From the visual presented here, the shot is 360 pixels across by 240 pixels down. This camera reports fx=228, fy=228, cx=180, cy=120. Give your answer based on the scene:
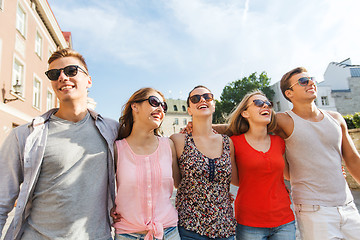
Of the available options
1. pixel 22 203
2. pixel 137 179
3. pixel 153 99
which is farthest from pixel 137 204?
pixel 153 99

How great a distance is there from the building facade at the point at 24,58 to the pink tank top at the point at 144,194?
32.0ft

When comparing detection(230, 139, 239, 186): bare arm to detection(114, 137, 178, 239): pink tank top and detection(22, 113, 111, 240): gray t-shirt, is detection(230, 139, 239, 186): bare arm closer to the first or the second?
detection(114, 137, 178, 239): pink tank top

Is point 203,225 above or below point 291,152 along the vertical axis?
below

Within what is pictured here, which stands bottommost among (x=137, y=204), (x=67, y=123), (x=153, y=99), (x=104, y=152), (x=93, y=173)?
(x=137, y=204)

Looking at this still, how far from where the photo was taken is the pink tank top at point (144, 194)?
2029 millimetres

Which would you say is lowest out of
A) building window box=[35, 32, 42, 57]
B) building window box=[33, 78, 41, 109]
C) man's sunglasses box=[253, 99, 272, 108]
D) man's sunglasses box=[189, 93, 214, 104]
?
man's sunglasses box=[253, 99, 272, 108]

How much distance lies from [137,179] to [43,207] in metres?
0.79

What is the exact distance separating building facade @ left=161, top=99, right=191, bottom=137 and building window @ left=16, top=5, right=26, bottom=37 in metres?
42.3

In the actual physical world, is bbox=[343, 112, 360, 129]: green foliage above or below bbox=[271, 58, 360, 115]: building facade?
below

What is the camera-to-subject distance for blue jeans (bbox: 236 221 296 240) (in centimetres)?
241

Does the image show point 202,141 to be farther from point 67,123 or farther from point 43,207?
point 43,207

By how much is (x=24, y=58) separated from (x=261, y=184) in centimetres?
1330

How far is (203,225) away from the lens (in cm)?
224

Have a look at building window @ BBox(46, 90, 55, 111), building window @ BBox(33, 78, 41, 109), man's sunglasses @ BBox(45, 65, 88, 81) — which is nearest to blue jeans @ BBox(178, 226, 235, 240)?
man's sunglasses @ BBox(45, 65, 88, 81)
